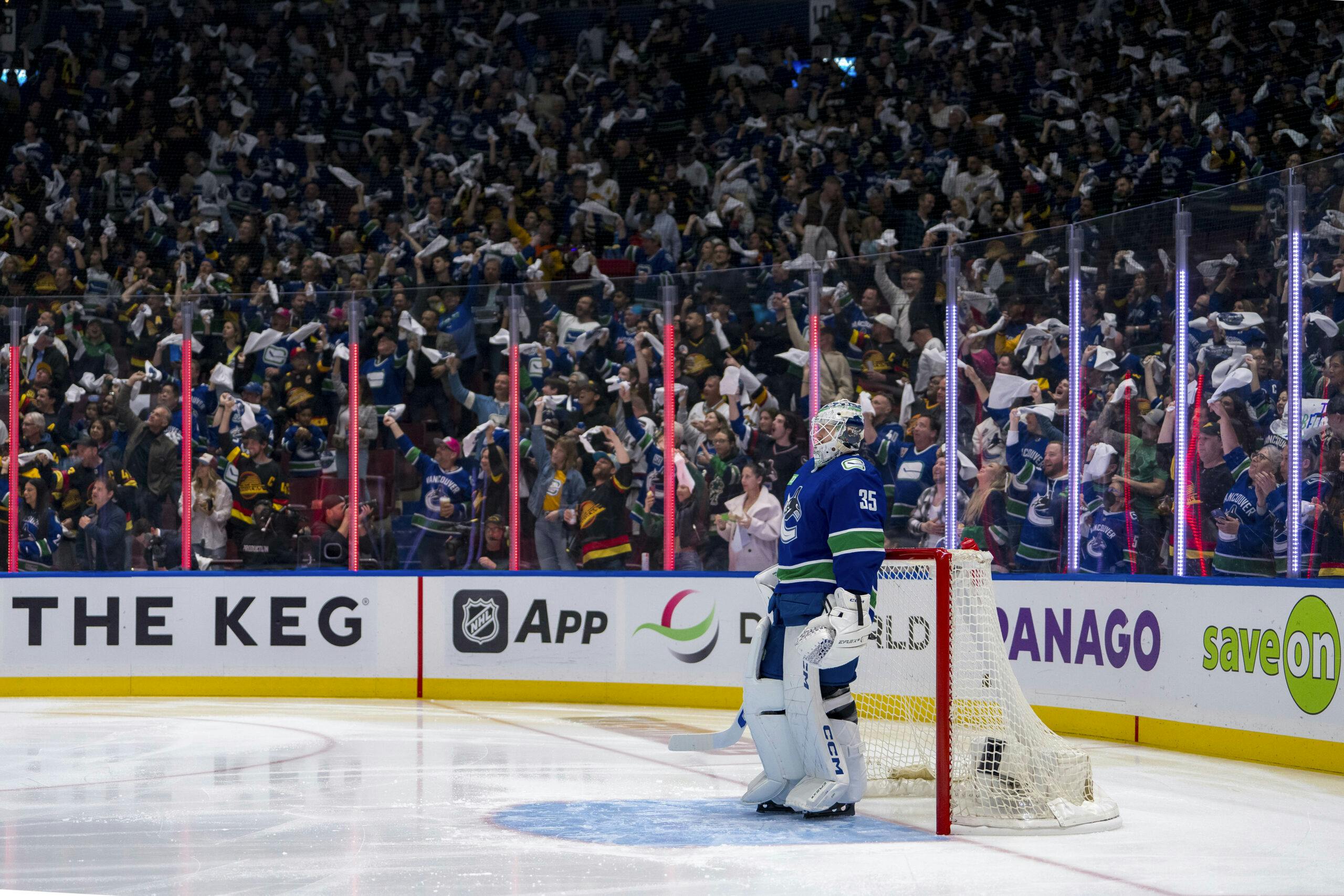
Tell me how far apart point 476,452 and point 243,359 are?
1623 millimetres

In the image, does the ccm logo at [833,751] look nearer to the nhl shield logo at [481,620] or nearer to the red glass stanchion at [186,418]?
the nhl shield logo at [481,620]

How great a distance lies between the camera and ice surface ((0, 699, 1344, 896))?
4.12 m

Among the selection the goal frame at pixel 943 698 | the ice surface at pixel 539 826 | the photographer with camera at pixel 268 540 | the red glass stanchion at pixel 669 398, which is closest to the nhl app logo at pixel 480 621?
the photographer with camera at pixel 268 540

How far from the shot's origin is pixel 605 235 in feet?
43.8

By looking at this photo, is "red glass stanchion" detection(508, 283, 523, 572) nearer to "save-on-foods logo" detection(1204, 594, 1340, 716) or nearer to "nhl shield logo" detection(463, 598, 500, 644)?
"nhl shield logo" detection(463, 598, 500, 644)

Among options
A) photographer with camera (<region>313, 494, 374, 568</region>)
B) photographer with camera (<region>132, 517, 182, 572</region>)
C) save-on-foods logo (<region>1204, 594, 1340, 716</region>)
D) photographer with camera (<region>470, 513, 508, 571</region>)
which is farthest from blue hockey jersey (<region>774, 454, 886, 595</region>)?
photographer with camera (<region>132, 517, 182, 572</region>)

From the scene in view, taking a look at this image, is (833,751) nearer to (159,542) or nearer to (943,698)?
(943,698)

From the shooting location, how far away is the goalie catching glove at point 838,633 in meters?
4.89

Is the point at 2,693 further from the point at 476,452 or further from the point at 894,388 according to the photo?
the point at 894,388

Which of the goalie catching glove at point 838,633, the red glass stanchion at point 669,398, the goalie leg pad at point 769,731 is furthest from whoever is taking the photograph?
the red glass stanchion at point 669,398

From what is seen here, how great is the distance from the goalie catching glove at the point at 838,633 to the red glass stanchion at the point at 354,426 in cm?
494

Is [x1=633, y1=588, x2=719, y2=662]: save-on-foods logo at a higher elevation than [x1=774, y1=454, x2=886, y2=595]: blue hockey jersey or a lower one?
lower

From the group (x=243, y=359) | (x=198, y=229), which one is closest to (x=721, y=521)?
(x=243, y=359)

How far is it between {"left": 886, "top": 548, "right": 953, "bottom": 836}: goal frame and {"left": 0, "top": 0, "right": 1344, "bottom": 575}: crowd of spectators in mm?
2391
